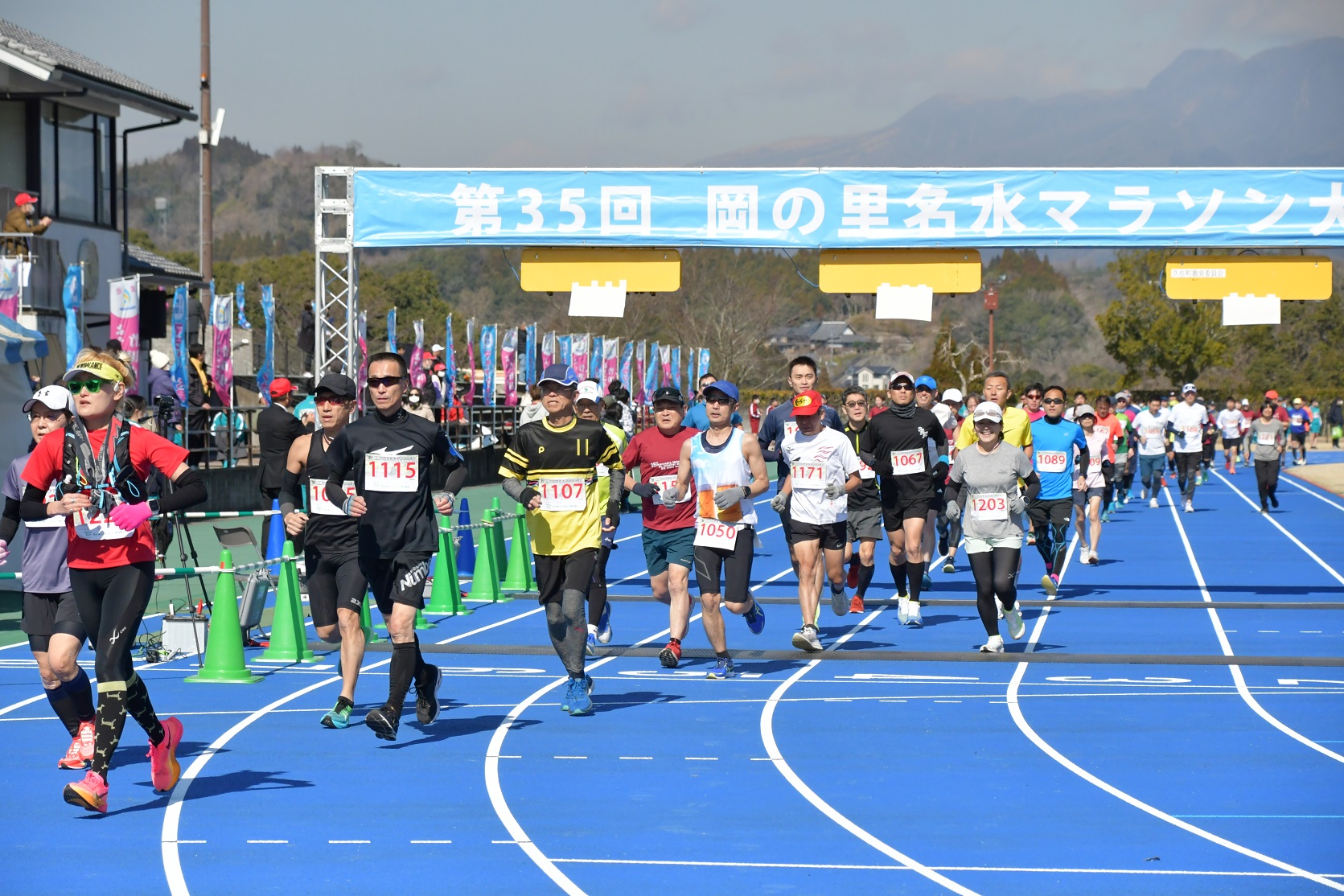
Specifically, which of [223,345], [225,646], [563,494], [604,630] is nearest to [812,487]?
[604,630]

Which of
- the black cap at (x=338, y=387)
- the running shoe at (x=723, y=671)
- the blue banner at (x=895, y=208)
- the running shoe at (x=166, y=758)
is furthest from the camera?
the blue banner at (x=895, y=208)

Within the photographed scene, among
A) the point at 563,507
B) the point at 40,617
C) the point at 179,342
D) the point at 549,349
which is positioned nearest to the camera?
the point at 40,617

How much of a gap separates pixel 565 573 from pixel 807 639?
3163 millimetres

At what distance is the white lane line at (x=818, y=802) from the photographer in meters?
6.61

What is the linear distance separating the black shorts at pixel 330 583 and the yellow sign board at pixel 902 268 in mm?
8555

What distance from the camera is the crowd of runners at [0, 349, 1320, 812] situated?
25.1 ft

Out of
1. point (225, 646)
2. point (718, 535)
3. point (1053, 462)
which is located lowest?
point (225, 646)

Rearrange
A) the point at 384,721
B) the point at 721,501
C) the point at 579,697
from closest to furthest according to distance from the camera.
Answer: the point at 384,721, the point at 579,697, the point at 721,501

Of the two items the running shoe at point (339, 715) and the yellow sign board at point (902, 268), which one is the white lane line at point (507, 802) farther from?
the yellow sign board at point (902, 268)

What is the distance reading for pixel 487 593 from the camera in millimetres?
16844

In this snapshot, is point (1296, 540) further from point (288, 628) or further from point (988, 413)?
point (288, 628)

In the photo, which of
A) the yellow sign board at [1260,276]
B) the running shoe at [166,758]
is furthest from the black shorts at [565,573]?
the yellow sign board at [1260,276]

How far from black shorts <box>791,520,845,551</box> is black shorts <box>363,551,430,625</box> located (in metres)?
4.10

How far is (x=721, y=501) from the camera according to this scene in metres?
11.6
